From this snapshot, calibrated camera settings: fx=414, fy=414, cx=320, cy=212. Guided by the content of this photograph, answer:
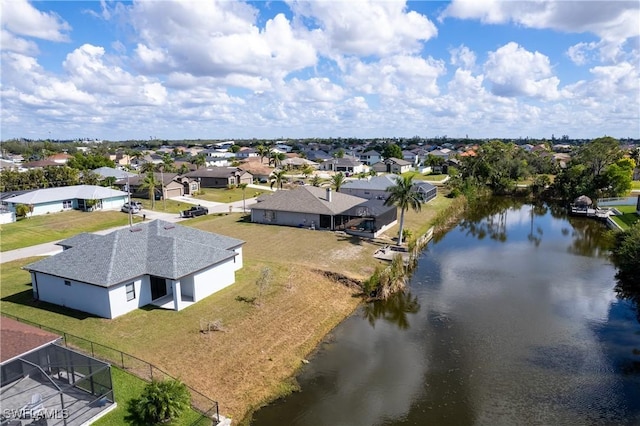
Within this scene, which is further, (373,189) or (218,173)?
(218,173)

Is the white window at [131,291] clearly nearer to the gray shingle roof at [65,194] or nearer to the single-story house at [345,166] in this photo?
the gray shingle roof at [65,194]

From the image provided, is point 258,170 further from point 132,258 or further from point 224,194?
point 132,258

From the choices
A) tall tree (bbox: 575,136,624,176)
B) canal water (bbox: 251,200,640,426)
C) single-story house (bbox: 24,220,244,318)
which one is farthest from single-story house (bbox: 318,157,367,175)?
single-story house (bbox: 24,220,244,318)

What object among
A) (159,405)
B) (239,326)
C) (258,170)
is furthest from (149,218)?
(258,170)

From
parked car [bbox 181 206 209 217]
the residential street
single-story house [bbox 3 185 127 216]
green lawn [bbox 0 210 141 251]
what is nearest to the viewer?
the residential street

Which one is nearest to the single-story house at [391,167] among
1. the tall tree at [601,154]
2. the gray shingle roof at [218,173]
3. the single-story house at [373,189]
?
the gray shingle roof at [218,173]

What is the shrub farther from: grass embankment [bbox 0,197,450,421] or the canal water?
the canal water

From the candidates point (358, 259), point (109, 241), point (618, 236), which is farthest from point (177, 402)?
point (618, 236)
